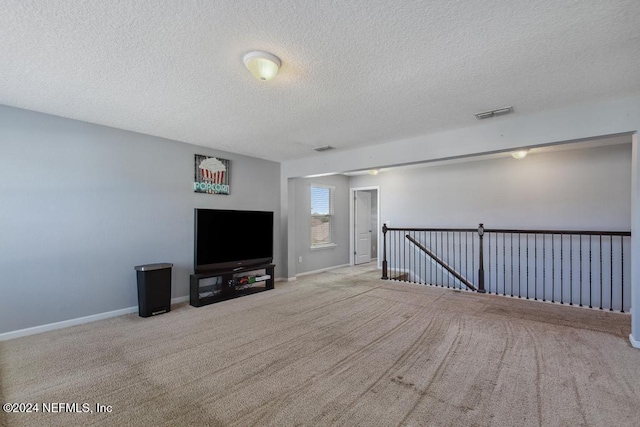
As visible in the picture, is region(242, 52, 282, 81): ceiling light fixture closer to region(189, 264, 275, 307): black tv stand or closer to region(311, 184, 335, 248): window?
region(189, 264, 275, 307): black tv stand

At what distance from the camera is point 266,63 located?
2203mm

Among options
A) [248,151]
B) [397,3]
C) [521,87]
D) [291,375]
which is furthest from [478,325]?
[248,151]

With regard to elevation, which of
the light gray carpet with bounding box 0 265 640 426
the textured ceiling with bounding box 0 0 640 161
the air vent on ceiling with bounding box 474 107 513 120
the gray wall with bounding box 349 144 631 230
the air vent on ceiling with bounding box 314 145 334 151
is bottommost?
the light gray carpet with bounding box 0 265 640 426

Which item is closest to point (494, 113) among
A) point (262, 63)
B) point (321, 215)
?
point (262, 63)

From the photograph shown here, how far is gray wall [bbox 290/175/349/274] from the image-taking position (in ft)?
21.8

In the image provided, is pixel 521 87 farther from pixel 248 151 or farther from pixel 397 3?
pixel 248 151

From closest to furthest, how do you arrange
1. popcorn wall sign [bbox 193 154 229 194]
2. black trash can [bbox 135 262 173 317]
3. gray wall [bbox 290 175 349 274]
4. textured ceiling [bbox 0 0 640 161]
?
1. textured ceiling [bbox 0 0 640 161]
2. black trash can [bbox 135 262 173 317]
3. popcorn wall sign [bbox 193 154 229 194]
4. gray wall [bbox 290 175 349 274]

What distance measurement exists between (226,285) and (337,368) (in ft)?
9.37

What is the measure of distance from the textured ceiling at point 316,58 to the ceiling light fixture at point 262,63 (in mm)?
→ 55

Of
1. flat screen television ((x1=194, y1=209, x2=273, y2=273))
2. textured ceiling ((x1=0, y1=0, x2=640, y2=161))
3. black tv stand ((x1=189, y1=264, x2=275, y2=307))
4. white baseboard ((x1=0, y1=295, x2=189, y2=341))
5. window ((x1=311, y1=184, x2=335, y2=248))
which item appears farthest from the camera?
window ((x1=311, y1=184, x2=335, y2=248))

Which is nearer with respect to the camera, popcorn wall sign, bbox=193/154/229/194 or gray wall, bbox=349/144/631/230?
popcorn wall sign, bbox=193/154/229/194

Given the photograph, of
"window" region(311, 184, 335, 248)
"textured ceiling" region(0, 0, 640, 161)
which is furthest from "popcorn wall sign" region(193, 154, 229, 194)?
"window" region(311, 184, 335, 248)

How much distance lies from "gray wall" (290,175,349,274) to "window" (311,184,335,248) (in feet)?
0.44

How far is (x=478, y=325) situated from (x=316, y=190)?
4.59 m
